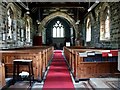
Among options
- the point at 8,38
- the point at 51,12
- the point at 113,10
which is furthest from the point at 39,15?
the point at 113,10

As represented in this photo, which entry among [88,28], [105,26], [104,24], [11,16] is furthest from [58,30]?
[11,16]

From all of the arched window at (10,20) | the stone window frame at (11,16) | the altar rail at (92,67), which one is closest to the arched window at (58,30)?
the stone window frame at (11,16)

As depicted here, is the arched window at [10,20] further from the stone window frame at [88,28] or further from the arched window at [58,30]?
the arched window at [58,30]

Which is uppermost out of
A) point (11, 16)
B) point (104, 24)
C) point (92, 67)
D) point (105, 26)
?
point (11, 16)

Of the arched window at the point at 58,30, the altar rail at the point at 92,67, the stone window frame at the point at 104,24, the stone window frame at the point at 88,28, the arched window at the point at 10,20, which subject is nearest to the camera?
the altar rail at the point at 92,67

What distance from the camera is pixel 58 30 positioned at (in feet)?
98.7

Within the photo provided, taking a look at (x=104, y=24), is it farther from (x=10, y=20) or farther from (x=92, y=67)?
(x=92, y=67)

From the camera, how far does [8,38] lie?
1117 centimetres

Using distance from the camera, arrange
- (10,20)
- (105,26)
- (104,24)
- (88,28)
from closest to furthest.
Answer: (10,20) → (105,26) → (104,24) → (88,28)

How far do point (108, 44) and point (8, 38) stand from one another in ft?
16.0

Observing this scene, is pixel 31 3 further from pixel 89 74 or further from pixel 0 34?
pixel 89 74

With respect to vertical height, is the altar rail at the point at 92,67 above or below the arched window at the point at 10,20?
below

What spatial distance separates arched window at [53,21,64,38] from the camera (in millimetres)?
29888

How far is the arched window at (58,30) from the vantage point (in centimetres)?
2989
